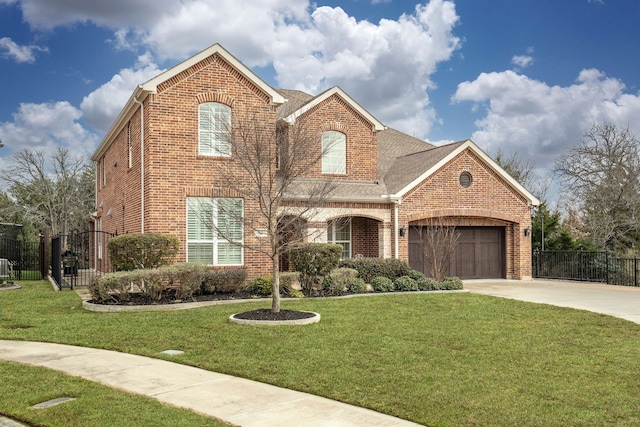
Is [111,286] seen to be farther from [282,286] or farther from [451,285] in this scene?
[451,285]

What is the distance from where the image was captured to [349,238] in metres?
22.2

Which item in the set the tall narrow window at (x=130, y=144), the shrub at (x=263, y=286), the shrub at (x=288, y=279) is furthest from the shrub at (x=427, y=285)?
the tall narrow window at (x=130, y=144)

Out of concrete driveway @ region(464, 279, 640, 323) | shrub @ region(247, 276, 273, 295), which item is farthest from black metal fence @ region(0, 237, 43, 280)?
concrete driveway @ region(464, 279, 640, 323)

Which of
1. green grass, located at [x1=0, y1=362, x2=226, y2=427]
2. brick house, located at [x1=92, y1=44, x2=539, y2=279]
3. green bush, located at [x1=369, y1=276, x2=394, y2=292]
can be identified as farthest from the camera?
brick house, located at [x1=92, y1=44, x2=539, y2=279]

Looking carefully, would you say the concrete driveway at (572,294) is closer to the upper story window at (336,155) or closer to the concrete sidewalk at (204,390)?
the upper story window at (336,155)

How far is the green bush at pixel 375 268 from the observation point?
18891 millimetres

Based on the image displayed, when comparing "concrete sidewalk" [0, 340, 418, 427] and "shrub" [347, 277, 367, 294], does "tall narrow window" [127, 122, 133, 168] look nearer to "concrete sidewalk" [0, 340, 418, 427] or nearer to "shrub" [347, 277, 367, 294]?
"shrub" [347, 277, 367, 294]

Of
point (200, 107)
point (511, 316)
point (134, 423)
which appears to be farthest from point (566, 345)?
point (200, 107)

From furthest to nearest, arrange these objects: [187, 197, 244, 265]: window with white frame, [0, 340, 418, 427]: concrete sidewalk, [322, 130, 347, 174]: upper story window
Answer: [322, 130, 347, 174]: upper story window, [187, 197, 244, 265]: window with white frame, [0, 340, 418, 427]: concrete sidewalk

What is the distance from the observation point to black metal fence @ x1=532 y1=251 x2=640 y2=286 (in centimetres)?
2264

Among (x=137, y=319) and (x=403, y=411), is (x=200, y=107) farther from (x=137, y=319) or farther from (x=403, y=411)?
(x=403, y=411)

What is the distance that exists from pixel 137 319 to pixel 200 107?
26.4 feet

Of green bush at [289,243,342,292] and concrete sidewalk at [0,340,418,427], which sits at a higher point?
green bush at [289,243,342,292]

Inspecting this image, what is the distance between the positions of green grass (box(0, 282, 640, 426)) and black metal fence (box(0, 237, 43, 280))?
1134 centimetres
